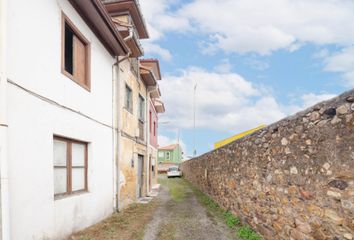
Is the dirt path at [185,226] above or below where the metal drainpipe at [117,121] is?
below

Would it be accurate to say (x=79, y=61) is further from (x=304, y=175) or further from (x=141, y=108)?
(x=141, y=108)

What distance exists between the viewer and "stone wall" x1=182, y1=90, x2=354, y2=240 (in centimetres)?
335

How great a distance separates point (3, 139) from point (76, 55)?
11.4 feet

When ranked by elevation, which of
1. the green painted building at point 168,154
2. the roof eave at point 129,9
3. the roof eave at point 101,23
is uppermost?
the roof eave at point 129,9

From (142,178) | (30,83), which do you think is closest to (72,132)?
(30,83)

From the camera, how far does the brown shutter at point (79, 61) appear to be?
6.94 metres

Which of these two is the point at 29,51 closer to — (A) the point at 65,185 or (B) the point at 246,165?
(A) the point at 65,185

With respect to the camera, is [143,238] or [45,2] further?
[143,238]

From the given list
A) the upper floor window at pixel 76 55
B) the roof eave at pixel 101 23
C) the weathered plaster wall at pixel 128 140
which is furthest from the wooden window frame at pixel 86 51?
the weathered plaster wall at pixel 128 140

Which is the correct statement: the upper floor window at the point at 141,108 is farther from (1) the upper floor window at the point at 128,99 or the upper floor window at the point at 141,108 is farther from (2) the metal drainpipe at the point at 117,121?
(2) the metal drainpipe at the point at 117,121

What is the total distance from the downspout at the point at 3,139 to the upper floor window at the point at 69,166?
185 cm

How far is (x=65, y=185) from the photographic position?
633cm

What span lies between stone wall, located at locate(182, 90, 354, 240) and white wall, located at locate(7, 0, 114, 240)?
4.01m

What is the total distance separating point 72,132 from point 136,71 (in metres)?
6.59
